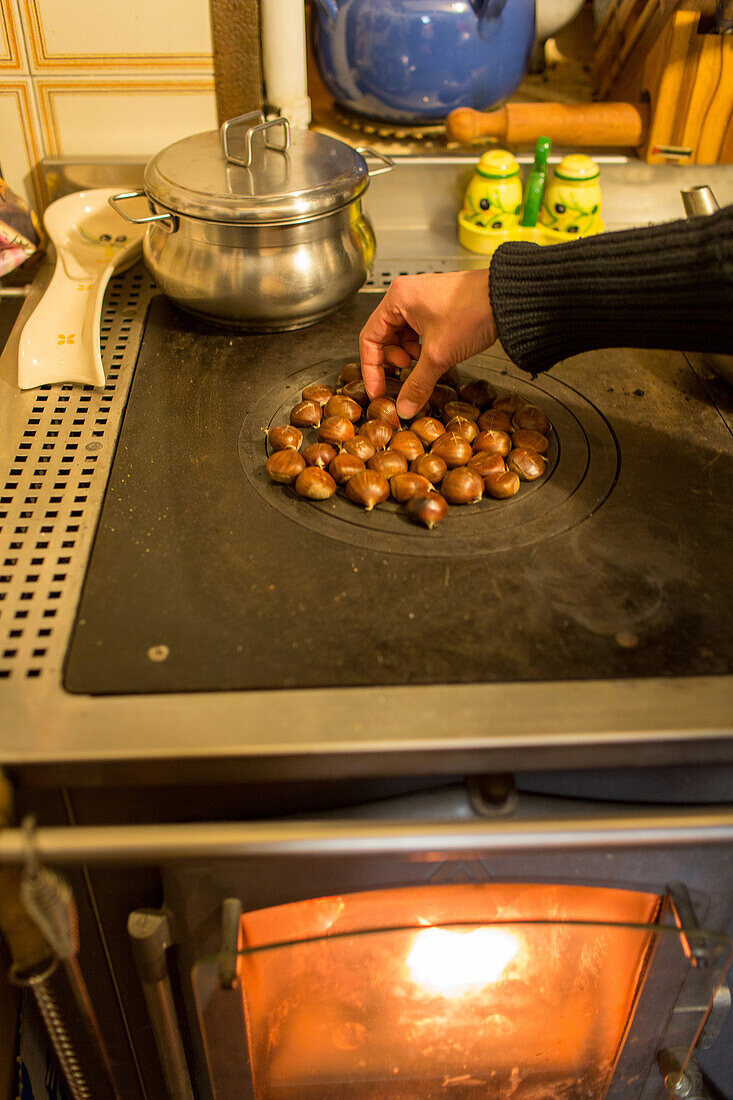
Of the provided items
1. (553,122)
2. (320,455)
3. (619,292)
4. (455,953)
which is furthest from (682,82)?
(455,953)

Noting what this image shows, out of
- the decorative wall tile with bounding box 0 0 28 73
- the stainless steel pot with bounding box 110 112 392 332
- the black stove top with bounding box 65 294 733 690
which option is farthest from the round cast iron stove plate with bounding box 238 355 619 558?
the decorative wall tile with bounding box 0 0 28 73

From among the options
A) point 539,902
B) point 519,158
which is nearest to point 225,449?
point 539,902

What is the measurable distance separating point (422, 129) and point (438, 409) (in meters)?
0.57

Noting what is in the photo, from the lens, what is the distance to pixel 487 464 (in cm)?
79

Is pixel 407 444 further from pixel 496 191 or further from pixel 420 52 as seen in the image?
pixel 420 52

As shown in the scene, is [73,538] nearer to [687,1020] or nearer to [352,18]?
[687,1020]

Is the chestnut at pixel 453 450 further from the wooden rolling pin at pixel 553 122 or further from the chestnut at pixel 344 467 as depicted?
the wooden rolling pin at pixel 553 122

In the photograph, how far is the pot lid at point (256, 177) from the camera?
876 millimetres

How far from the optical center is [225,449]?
32.5 inches

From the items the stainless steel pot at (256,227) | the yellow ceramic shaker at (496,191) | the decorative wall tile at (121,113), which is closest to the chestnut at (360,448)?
the stainless steel pot at (256,227)

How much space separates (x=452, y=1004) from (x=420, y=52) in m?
1.10

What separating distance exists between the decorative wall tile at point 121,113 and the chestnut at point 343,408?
540 millimetres

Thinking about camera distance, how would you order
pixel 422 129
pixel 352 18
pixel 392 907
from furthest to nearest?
1. pixel 422 129
2. pixel 352 18
3. pixel 392 907

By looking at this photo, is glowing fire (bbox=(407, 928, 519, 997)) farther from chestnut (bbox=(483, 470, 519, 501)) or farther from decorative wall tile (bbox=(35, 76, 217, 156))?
decorative wall tile (bbox=(35, 76, 217, 156))
